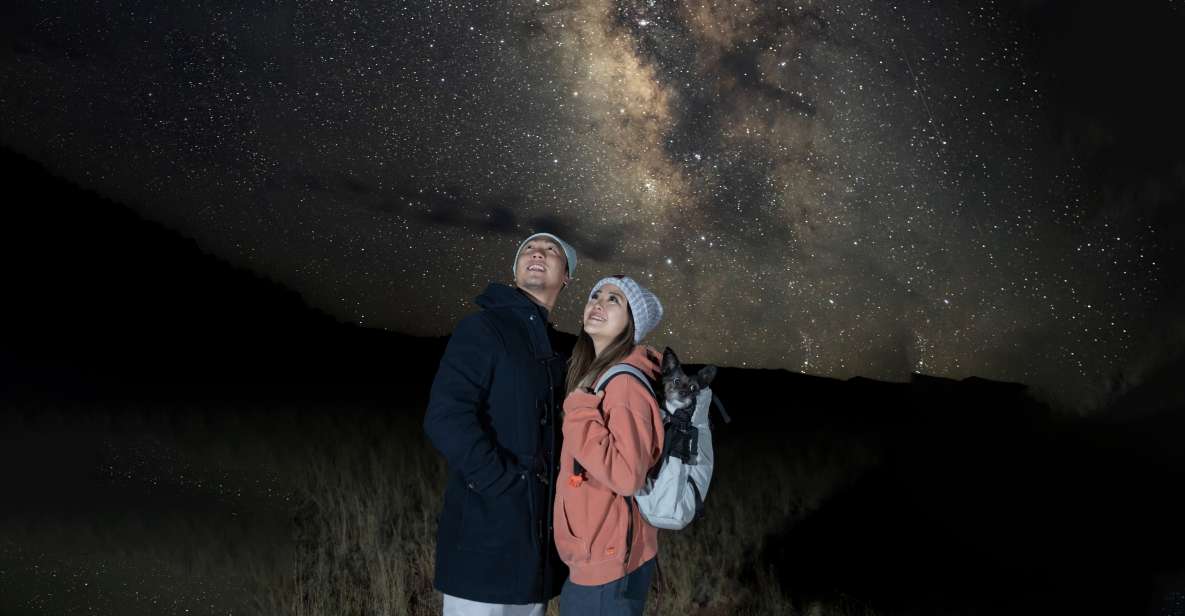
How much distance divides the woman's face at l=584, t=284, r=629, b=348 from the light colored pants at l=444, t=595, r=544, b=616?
0.91 meters

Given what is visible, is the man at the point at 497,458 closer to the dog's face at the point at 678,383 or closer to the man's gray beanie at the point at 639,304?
the man's gray beanie at the point at 639,304

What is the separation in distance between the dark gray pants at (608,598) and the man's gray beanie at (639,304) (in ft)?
2.63

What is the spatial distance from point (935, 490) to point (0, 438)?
1421cm

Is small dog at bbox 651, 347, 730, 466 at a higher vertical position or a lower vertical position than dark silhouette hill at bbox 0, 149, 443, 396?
lower

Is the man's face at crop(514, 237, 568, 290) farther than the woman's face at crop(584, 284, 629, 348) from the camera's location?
Yes

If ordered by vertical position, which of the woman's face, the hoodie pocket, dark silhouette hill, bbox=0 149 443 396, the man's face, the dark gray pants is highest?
dark silhouette hill, bbox=0 149 443 396

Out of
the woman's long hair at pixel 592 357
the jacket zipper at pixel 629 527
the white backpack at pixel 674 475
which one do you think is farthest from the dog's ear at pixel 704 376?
the jacket zipper at pixel 629 527

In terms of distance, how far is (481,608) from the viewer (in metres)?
2.40

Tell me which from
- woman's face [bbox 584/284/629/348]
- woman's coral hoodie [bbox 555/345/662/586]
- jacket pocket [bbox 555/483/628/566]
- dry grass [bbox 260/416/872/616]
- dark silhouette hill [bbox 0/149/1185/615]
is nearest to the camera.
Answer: woman's coral hoodie [bbox 555/345/662/586]

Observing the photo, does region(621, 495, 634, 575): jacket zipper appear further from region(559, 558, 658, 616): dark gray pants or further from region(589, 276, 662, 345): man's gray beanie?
region(589, 276, 662, 345): man's gray beanie

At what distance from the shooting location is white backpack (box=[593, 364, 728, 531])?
2.27 m

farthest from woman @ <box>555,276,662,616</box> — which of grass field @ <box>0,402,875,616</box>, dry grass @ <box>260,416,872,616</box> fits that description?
grass field @ <box>0,402,875,616</box>

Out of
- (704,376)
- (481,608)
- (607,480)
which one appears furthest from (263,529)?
(704,376)

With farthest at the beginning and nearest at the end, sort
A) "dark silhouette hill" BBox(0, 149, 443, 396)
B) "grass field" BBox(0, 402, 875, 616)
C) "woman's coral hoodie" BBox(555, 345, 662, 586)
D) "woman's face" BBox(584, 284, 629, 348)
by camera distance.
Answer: "dark silhouette hill" BBox(0, 149, 443, 396)
"grass field" BBox(0, 402, 875, 616)
"woman's face" BBox(584, 284, 629, 348)
"woman's coral hoodie" BBox(555, 345, 662, 586)
